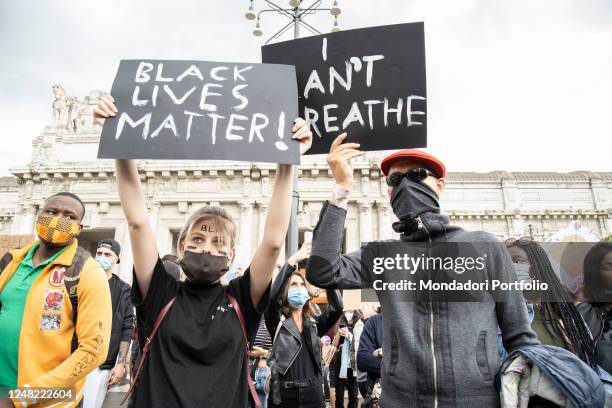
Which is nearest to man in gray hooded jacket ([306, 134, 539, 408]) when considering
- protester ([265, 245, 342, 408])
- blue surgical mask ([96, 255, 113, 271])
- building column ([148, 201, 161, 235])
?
protester ([265, 245, 342, 408])

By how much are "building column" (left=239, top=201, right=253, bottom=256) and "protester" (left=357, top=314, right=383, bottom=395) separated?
16.9m

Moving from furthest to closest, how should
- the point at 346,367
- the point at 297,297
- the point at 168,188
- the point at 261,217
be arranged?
1. the point at 168,188
2. the point at 261,217
3. the point at 346,367
4. the point at 297,297

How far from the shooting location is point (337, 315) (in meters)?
4.22

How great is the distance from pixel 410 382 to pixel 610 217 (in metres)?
33.5

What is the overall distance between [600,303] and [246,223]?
20.0 metres

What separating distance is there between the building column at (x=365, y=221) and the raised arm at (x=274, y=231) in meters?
19.4

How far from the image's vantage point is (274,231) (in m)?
2.05

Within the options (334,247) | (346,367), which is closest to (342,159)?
(334,247)

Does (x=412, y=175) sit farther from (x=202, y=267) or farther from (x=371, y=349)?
(x=371, y=349)

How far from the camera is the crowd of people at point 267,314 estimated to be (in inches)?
69.1

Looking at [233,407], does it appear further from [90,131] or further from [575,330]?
[90,131]

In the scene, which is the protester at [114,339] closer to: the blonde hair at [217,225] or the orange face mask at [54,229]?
the orange face mask at [54,229]

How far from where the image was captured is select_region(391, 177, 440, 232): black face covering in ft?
6.77

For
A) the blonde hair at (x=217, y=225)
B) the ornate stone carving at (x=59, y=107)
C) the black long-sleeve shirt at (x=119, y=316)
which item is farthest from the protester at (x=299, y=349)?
the ornate stone carving at (x=59, y=107)
